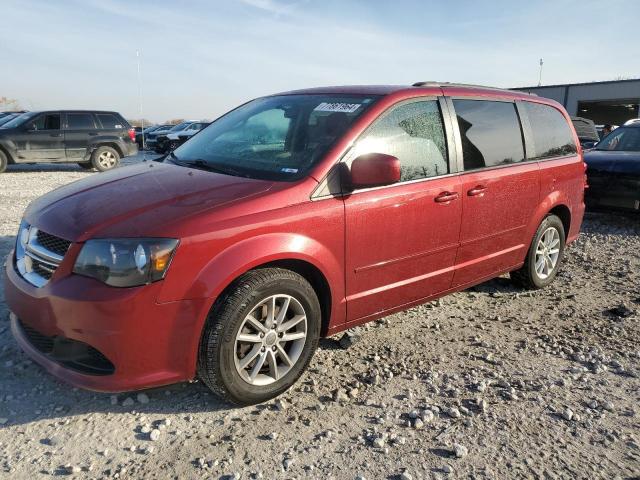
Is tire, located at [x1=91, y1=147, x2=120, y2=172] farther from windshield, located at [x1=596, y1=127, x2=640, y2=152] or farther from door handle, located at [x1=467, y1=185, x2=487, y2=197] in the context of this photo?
door handle, located at [x1=467, y1=185, x2=487, y2=197]

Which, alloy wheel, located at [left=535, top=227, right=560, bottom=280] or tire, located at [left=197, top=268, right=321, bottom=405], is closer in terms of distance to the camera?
tire, located at [left=197, top=268, right=321, bottom=405]

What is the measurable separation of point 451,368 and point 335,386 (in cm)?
80

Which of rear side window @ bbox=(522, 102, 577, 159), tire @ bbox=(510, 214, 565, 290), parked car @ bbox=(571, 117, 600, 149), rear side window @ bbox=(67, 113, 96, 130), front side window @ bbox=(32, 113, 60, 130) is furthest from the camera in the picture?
rear side window @ bbox=(67, 113, 96, 130)

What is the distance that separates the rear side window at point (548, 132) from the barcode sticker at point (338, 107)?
1.91 m

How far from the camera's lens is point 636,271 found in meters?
5.48

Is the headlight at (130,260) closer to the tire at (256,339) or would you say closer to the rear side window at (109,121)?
the tire at (256,339)

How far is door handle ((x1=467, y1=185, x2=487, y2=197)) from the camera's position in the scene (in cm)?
375

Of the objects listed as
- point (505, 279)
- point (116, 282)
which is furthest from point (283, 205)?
point (505, 279)

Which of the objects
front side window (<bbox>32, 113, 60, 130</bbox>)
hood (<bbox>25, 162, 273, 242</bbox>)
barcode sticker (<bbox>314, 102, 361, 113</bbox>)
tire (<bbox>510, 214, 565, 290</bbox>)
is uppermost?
front side window (<bbox>32, 113, 60, 130</bbox>)

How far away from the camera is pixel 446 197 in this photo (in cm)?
358

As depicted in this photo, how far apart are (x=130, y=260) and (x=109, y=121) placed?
1331cm

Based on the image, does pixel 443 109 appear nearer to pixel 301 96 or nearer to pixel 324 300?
pixel 301 96

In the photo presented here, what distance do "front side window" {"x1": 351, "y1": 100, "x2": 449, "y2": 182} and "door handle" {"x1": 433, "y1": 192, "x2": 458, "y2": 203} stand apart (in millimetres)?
153

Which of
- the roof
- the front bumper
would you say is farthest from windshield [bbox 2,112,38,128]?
the front bumper
